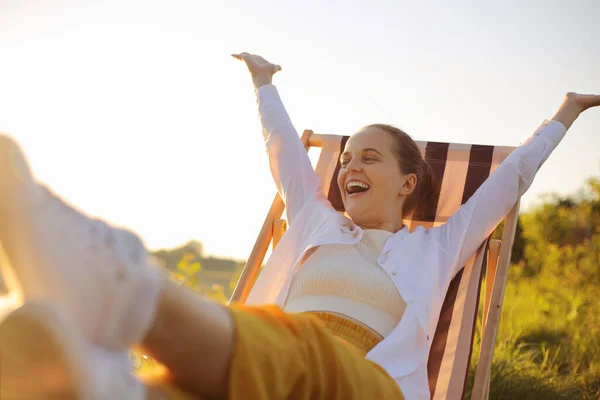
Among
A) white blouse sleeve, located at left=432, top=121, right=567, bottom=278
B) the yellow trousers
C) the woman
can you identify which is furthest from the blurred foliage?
the yellow trousers

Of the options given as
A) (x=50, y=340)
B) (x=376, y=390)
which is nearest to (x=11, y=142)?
(x=50, y=340)

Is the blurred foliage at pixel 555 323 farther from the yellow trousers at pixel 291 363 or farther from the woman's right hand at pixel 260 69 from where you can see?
the yellow trousers at pixel 291 363

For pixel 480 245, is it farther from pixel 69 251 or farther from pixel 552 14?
pixel 552 14

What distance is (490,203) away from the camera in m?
2.75

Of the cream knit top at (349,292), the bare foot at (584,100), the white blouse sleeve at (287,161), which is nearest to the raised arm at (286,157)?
the white blouse sleeve at (287,161)

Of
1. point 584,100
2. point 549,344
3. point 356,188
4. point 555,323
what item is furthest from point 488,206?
point 555,323

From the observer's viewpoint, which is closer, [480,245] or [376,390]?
[376,390]

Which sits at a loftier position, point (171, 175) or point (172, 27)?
point (172, 27)

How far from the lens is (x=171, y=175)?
14.6ft

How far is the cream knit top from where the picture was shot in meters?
2.31

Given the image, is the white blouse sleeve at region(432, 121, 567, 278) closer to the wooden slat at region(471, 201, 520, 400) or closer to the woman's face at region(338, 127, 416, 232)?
the wooden slat at region(471, 201, 520, 400)

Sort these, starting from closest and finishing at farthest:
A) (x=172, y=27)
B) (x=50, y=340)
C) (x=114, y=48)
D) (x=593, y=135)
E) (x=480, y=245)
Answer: (x=50, y=340) → (x=480, y=245) → (x=114, y=48) → (x=172, y=27) → (x=593, y=135)

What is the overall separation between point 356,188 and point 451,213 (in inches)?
22.8

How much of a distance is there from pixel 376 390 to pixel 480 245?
1579mm
